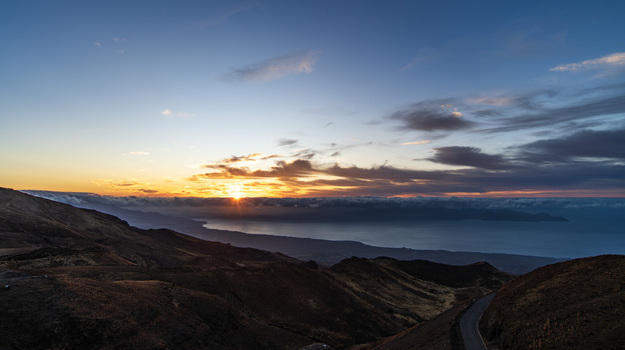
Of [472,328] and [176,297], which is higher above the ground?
[176,297]

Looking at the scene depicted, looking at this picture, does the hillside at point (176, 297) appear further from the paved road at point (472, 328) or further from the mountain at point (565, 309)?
the mountain at point (565, 309)

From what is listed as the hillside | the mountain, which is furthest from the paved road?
the hillside

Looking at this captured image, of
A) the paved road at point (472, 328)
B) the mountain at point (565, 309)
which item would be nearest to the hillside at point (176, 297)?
the paved road at point (472, 328)

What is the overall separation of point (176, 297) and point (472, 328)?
42.8 m

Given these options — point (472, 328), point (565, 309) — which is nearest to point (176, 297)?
point (472, 328)

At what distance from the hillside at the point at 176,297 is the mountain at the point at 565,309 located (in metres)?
28.3

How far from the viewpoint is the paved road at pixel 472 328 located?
114ft

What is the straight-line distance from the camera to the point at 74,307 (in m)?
31.4

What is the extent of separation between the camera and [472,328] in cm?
4184

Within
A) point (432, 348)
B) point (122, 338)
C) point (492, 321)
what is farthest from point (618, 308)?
point (122, 338)

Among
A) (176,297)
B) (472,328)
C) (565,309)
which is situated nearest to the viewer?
(565,309)

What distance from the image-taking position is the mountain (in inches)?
953

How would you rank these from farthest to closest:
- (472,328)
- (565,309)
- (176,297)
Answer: (176,297) → (472,328) → (565,309)

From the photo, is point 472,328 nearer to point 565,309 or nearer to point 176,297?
point 565,309
